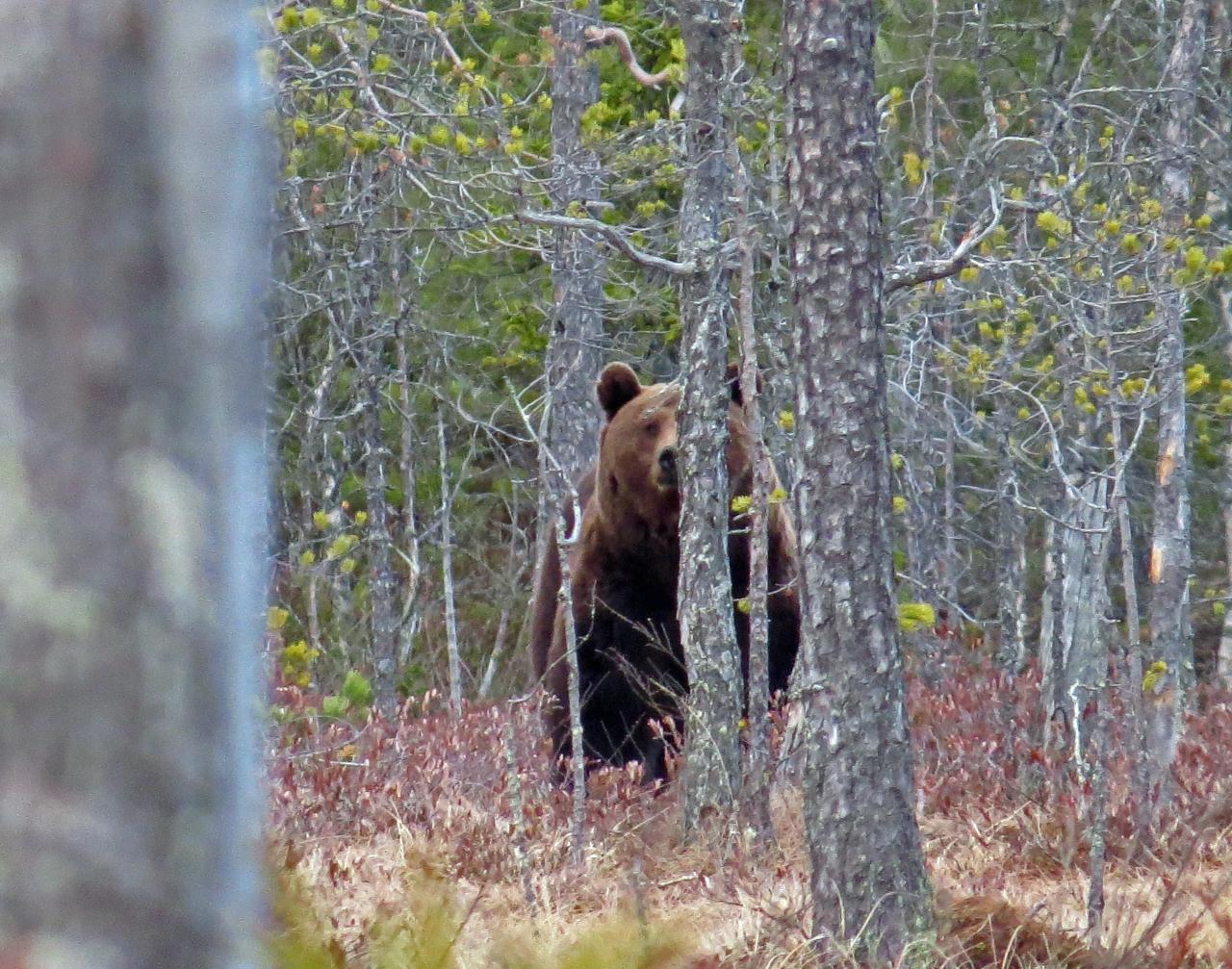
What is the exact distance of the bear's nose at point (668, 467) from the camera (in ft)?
25.5

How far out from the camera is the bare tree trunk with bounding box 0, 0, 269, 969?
3.10 ft

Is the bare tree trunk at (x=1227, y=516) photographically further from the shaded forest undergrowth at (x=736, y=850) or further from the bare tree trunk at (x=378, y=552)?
the bare tree trunk at (x=378, y=552)

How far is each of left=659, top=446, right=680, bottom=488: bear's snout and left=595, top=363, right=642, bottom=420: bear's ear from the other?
2.32ft

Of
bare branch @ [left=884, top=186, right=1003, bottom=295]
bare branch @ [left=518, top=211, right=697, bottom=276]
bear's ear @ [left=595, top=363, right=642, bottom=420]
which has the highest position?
bare branch @ [left=518, top=211, right=697, bottom=276]

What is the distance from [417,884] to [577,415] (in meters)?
8.27

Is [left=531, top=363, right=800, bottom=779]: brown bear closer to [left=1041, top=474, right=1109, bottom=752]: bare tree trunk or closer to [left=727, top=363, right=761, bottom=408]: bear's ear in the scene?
[left=727, top=363, right=761, bottom=408]: bear's ear

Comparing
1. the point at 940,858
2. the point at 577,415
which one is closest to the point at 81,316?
the point at 940,858

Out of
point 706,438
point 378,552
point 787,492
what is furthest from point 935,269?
point 378,552

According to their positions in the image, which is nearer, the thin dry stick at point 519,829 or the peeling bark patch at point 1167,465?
the thin dry stick at point 519,829

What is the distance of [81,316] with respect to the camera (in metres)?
0.95

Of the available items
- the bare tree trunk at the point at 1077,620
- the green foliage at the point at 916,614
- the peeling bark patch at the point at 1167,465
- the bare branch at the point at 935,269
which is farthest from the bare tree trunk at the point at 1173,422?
the bare branch at the point at 935,269

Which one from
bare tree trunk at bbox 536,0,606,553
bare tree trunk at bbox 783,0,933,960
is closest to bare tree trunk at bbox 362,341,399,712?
bare tree trunk at bbox 536,0,606,553

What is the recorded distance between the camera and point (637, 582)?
8.42 m

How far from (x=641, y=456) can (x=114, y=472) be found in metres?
7.23
